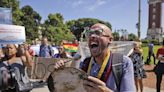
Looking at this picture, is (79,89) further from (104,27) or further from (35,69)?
(35,69)

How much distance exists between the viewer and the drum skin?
235cm

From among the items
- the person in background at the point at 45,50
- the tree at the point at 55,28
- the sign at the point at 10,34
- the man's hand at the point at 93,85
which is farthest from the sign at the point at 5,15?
the tree at the point at 55,28

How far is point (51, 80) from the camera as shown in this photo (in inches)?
97.5

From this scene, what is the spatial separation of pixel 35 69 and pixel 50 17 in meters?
58.4

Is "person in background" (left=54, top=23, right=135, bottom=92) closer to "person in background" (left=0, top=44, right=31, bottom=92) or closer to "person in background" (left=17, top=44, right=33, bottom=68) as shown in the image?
"person in background" (left=0, top=44, right=31, bottom=92)

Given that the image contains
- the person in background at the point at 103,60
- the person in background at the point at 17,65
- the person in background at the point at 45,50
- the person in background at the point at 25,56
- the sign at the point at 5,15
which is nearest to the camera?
the person in background at the point at 103,60

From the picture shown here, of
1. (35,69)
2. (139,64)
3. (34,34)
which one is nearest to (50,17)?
(34,34)

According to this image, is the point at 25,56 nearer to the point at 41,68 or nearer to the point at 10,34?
the point at 10,34

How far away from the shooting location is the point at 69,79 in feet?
7.88

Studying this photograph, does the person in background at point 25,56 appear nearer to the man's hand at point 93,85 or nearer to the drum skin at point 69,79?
the drum skin at point 69,79

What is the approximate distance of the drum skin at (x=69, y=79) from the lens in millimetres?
2352

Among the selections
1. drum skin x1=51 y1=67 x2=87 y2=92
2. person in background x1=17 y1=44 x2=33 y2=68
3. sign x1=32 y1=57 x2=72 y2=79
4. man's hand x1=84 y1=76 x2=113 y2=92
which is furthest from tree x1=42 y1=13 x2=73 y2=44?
man's hand x1=84 y1=76 x2=113 y2=92

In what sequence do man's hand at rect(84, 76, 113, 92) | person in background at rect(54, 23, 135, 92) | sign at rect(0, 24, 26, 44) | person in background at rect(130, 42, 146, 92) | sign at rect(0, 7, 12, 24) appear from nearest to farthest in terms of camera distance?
1. man's hand at rect(84, 76, 113, 92)
2. person in background at rect(54, 23, 135, 92)
3. sign at rect(0, 24, 26, 44)
4. sign at rect(0, 7, 12, 24)
5. person in background at rect(130, 42, 146, 92)

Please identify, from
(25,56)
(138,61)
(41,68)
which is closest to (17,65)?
(25,56)
